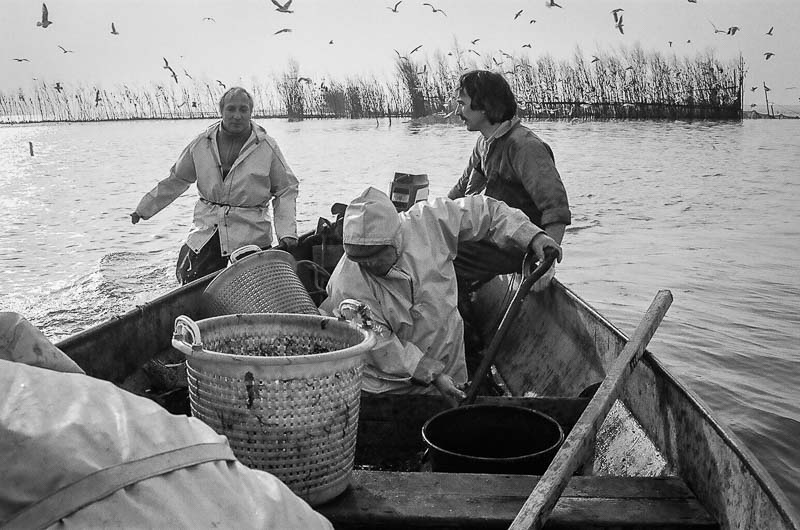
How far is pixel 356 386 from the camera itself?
2412 mm

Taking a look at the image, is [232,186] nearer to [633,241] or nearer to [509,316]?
[509,316]

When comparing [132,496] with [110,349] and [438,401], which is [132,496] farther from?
[110,349]

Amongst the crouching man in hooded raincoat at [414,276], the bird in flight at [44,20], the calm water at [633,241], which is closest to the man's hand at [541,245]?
the crouching man in hooded raincoat at [414,276]

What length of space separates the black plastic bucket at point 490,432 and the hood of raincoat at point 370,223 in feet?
2.61

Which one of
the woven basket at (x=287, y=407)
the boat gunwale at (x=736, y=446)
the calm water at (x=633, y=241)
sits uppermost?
the woven basket at (x=287, y=407)

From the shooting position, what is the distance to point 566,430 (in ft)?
10.2

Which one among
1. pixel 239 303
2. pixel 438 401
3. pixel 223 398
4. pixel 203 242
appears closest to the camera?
pixel 223 398

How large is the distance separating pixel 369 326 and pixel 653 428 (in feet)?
3.88

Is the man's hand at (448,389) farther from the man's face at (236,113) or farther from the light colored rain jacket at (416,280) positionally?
the man's face at (236,113)

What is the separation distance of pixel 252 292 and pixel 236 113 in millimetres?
1743

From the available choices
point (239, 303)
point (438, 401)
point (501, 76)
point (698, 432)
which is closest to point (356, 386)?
point (438, 401)

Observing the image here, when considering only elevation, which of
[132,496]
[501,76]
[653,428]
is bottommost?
[653,428]

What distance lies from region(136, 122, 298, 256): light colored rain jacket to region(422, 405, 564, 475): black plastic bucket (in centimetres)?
251

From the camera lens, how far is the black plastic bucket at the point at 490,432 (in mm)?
2850
